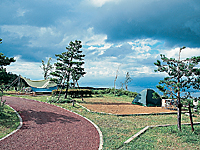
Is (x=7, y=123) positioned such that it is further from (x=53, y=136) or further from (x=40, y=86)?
(x=40, y=86)

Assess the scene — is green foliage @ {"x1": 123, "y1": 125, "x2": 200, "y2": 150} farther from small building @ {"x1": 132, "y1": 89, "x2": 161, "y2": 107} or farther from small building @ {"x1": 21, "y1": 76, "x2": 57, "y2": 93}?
small building @ {"x1": 21, "y1": 76, "x2": 57, "y2": 93}

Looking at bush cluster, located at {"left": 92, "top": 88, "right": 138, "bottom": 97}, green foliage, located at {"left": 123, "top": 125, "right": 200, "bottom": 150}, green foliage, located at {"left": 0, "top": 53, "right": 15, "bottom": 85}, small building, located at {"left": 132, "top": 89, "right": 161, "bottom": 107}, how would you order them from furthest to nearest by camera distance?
bush cluster, located at {"left": 92, "top": 88, "right": 138, "bottom": 97} < small building, located at {"left": 132, "top": 89, "right": 161, "bottom": 107} < green foliage, located at {"left": 0, "top": 53, "right": 15, "bottom": 85} < green foliage, located at {"left": 123, "top": 125, "right": 200, "bottom": 150}

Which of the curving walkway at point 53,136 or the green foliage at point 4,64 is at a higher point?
the green foliage at point 4,64

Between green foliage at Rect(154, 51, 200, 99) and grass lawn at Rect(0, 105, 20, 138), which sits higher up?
green foliage at Rect(154, 51, 200, 99)

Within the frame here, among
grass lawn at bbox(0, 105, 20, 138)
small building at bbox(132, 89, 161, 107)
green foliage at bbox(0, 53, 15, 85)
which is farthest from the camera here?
small building at bbox(132, 89, 161, 107)

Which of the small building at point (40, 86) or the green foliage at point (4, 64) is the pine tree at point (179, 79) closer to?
the green foliage at point (4, 64)

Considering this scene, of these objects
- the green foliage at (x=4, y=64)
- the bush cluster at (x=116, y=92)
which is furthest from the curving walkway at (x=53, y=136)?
the bush cluster at (x=116, y=92)

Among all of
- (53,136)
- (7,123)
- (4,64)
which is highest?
(4,64)

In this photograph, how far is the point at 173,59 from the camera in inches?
327

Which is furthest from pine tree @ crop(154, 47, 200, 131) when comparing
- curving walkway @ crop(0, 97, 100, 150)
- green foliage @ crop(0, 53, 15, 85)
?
green foliage @ crop(0, 53, 15, 85)

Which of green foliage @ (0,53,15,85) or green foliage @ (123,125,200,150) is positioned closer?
green foliage @ (123,125,200,150)

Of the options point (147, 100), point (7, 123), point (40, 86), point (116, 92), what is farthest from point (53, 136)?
point (40, 86)

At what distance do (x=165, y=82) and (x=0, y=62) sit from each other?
10.9 m

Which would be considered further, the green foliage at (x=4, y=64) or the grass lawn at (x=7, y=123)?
the green foliage at (x=4, y=64)
